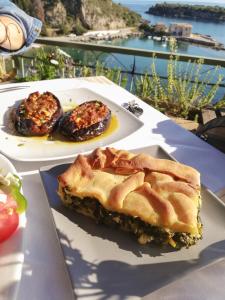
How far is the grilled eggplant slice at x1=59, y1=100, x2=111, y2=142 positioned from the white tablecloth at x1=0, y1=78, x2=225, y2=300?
15 centimetres

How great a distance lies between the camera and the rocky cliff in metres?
48.8

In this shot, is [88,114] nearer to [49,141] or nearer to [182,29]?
[49,141]

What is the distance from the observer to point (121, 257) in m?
0.78

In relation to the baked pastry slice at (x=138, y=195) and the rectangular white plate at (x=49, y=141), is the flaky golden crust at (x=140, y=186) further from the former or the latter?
the rectangular white plate at (x=49, y=141)

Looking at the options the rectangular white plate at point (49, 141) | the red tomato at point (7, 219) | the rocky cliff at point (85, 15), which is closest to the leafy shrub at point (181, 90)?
the rectangular white plate at point (49, 141)

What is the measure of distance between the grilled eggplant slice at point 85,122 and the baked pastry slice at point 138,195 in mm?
362

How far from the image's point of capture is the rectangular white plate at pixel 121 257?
696 millimetres

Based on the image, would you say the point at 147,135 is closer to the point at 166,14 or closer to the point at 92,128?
the point at 92,128

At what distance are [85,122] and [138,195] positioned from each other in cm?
68

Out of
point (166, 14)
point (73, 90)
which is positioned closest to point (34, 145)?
point (73, 90)

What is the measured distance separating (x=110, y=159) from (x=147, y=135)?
1.65ft

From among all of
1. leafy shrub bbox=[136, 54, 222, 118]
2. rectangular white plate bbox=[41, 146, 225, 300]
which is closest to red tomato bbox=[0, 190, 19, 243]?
rectangular white plate bbox=[41, 146, 225, 300]

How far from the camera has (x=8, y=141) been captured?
4.30 ft

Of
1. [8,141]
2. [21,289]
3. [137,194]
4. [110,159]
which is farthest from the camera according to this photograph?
[8,141]
